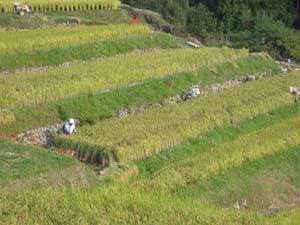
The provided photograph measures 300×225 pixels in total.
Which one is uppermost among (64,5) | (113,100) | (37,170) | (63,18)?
(37,170)

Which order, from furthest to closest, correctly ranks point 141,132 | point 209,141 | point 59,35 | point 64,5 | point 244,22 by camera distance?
point 244,22, point 64,5, point 59,35, point 209,141, point 141,132

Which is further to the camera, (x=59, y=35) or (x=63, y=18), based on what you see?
(x=63, y=18)

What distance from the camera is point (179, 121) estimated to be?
20969 mm

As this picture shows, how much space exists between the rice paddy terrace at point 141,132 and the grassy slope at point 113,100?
4cm

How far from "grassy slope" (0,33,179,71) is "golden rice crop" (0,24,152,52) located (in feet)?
1.26

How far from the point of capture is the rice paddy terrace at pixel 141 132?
39.9ft

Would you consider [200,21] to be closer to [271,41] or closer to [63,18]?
[271,41]

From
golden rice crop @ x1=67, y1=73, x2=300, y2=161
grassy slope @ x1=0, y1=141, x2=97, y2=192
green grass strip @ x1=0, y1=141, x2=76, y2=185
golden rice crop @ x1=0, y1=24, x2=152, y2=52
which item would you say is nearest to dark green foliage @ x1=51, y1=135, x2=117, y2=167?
golden rice crop @ x1=67, y1=73, x2=300, y2=161

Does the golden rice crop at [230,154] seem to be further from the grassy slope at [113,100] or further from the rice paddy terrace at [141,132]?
the grassy slope at [113,100]

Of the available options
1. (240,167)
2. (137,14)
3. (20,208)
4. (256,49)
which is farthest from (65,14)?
(20,208)

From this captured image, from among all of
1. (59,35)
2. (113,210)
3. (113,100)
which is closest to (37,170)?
(113,210)

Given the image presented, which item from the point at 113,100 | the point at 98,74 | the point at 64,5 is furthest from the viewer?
the point at 64,5

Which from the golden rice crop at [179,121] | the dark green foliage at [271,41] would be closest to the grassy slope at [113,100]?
the golden rice crop at [179,121]

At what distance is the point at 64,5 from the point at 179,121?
17490 millimetres
